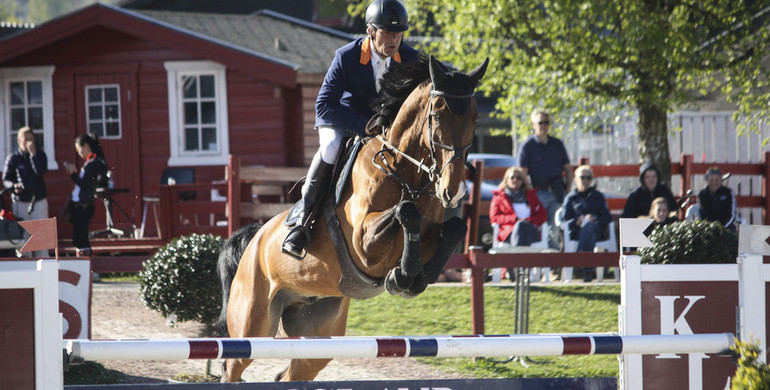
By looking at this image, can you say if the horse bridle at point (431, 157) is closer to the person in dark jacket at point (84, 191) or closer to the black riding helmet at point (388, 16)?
the black riding helmet at point (388, 16)

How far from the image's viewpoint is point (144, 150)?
1439 centimetres

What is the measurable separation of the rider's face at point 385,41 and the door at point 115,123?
990 centimetres

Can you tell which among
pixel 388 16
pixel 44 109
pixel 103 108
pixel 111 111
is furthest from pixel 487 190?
pixel 388 16

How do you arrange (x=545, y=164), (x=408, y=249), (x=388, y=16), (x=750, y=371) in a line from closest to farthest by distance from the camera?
(x=750, y=371) → (x=408, y=249) → (x=388, y=16) → (x=545, y=164)

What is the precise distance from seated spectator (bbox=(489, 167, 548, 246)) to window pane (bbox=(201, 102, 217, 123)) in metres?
6.46

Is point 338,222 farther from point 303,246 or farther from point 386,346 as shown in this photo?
point 386,346

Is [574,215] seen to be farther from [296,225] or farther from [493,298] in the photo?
[296,225]

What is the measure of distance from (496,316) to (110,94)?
8.25 metres

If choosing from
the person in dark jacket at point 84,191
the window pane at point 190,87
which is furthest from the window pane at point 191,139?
the person in dark jacket at point 84,191

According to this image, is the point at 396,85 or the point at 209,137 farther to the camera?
the point at 209,137

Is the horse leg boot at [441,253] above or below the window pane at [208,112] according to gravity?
below

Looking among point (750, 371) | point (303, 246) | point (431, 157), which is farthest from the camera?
point (303, 246)

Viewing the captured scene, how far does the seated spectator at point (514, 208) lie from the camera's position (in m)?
9.45

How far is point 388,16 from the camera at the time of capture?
15.9 ft
